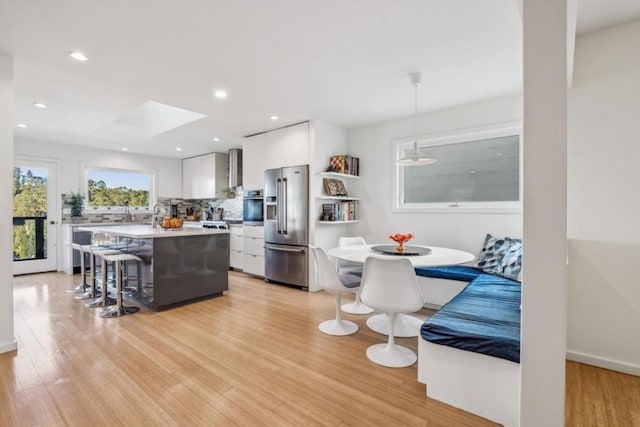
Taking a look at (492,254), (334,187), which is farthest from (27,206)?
(492,254)

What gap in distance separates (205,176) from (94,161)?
2158 millimetres

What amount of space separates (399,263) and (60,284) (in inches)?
210

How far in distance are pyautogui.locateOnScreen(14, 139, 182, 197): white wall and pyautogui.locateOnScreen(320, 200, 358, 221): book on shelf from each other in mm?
4699

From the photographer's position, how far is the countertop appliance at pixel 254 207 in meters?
5.12

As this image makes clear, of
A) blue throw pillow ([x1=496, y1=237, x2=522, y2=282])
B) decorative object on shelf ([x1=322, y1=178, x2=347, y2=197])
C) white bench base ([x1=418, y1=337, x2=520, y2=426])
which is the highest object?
decorative object on shelf ([x1=322, y1=178, x2=347, y2=197])

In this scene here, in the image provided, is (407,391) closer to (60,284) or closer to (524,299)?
(524,299)

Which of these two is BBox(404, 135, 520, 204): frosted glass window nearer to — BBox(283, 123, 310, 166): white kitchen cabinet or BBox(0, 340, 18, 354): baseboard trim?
BBox(283, 123, 310, 166): white kitchen cabinet

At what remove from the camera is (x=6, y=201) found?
8.05ft

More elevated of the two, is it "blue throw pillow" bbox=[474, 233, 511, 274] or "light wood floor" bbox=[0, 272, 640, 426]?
"blue throw pillow" bbox=[474, 233, 511, 274]

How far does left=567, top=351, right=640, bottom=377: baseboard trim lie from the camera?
7.02 ft

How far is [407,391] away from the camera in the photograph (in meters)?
1.90

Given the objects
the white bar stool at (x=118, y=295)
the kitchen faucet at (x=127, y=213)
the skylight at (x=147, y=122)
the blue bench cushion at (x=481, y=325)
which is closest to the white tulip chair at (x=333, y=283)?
the blue bench cushion at (x=481, y=325)

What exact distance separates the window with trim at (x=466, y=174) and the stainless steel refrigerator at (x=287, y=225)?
140 centimetres

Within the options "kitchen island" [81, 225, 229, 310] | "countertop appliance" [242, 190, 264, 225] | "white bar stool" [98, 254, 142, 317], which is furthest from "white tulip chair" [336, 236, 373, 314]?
"white bar stool" [98, 254, 142, 317]
